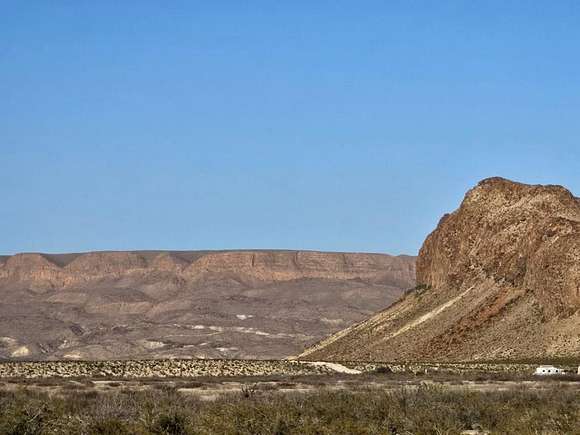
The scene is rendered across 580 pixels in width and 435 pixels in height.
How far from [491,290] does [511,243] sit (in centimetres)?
587

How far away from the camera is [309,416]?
29109mm

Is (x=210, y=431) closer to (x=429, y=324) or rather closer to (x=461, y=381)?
(x=461, y=381)

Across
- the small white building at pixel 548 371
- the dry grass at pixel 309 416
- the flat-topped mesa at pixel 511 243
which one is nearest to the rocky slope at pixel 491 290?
the flat-topped mesa at pixel 511 243

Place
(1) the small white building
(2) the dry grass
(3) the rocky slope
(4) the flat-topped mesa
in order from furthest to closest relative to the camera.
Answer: (4) the flat-topped mesa
(3) the rocky slope
(1) the small white building
(2) the dry grass

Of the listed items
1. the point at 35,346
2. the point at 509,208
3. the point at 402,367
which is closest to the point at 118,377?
the point at 402,367

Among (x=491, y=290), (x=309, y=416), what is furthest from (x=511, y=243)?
(x=309, y=416)

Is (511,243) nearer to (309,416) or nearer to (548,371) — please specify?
(548,371)

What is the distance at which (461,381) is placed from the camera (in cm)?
5391

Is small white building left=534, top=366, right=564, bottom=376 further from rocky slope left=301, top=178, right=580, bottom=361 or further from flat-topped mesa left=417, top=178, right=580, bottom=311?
flat-topped mesa left=417, top=178, right=580, bottom=311

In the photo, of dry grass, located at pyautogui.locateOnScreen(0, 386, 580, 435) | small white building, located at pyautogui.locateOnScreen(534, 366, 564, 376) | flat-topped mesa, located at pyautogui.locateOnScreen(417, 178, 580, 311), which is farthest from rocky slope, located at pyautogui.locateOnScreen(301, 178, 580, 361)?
dry grass, located at pyautogui.locateOnScreen(0, 386, 580, 435)

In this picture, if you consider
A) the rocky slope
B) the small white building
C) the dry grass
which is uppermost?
the rocky slope

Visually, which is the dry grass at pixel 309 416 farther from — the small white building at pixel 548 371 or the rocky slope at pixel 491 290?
the rocky slope at pixel 491 290

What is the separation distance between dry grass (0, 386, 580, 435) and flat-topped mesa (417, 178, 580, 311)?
52.4m

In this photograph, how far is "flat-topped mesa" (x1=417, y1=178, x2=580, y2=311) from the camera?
8544cm
